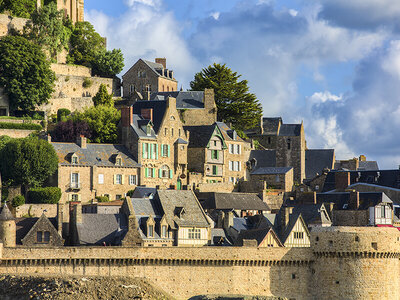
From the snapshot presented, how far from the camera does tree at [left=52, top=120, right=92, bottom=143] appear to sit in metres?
77.8

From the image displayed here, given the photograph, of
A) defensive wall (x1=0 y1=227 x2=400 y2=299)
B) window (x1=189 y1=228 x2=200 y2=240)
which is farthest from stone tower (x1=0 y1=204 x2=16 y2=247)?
window (x1=189 y1=228 x2=200 y2=240)

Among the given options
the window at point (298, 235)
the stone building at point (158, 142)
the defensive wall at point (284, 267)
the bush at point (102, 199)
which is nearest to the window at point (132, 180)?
the stone building at point (158, 142)

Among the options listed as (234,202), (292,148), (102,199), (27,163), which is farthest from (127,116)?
(292,148)

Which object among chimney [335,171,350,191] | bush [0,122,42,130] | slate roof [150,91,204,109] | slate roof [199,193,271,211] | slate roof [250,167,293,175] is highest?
slate roof [150,91,204,109]

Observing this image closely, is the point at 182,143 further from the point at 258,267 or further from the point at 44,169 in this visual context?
the point at 258,267

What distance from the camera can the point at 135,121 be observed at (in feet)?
258

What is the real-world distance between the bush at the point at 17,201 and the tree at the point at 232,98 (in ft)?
84.9

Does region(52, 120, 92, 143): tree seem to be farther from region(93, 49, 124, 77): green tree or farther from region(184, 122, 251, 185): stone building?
region(93, 49, 124, 77): green tree

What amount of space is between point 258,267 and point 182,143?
20.1 metres

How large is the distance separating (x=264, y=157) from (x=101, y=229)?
29.0 metres

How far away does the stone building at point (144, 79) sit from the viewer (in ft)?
306

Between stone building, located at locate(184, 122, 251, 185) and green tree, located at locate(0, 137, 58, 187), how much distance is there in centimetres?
1376

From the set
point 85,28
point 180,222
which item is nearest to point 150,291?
point 180,222

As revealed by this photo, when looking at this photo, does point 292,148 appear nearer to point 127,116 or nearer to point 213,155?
point 213,155
